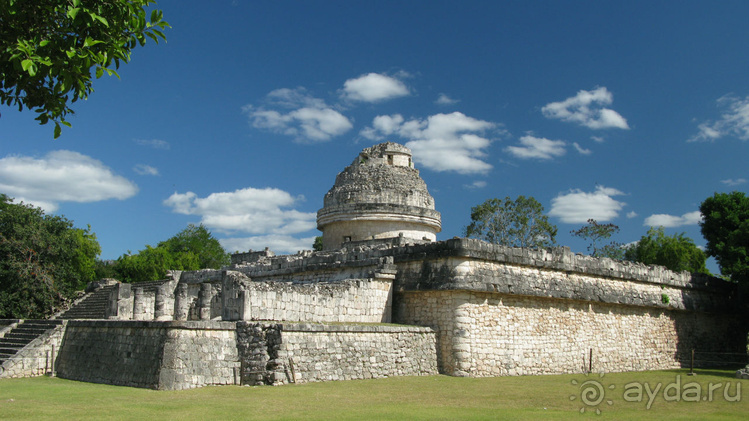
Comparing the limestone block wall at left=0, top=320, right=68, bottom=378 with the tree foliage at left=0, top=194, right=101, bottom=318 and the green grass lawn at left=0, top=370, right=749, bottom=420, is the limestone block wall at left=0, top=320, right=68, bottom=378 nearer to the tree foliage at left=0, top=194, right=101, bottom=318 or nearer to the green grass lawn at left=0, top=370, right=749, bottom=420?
the green grass lawn at left=0, top=370, right=749, bottom=420

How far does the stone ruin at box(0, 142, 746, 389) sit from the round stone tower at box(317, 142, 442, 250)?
52mm

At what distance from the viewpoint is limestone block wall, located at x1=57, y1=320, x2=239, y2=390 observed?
40.1 ft

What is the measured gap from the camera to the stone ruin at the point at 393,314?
1325 centimetres

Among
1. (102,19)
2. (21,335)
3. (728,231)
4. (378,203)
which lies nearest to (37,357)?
(21,335)

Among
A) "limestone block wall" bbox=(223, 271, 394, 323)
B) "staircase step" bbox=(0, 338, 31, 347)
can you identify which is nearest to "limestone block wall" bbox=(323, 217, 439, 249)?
"limestone block wall" bbox=(223, 271, 394, 323)

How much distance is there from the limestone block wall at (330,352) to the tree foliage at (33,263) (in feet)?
55.9

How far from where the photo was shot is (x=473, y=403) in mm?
11367

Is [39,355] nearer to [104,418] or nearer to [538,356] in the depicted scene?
[104,418]

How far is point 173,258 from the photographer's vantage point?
150 ft

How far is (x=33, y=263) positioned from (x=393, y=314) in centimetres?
1692

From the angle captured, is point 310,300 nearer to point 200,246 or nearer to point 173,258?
point 173,258

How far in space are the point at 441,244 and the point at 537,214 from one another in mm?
28333

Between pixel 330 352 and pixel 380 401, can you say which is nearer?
pixel 380 401

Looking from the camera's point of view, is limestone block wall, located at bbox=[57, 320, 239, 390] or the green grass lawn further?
limestone block wall, located at bbox=[57, 320, 239, 390]
